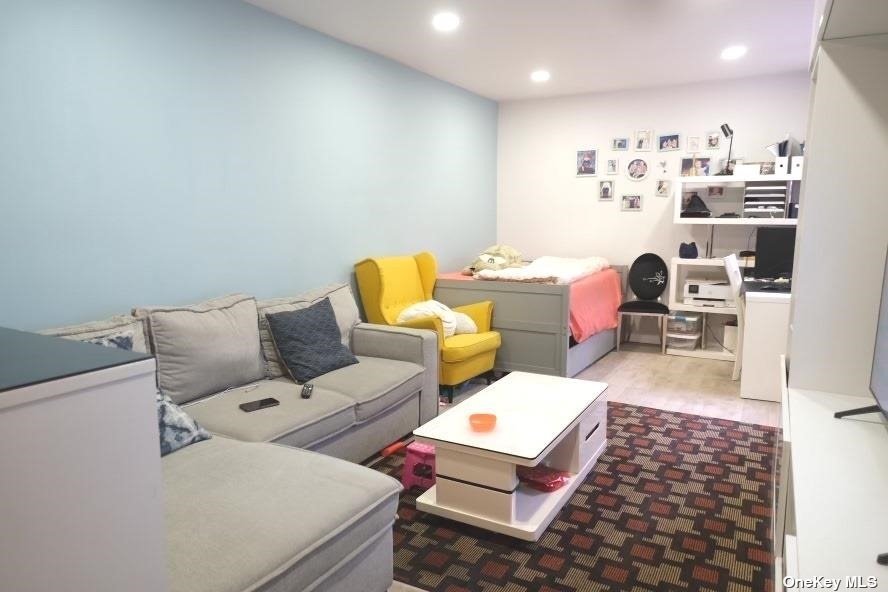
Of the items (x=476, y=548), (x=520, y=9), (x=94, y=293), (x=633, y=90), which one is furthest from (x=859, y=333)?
(x=633, y=90)

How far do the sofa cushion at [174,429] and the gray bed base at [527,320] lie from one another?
2.60 meters

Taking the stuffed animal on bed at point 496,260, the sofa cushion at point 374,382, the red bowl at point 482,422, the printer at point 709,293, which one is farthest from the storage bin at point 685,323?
the red bowl at point 482,422

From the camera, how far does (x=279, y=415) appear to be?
2434mm

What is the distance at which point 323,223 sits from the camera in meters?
3.74

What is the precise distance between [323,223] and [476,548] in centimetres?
230

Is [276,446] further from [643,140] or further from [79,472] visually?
[643,140]

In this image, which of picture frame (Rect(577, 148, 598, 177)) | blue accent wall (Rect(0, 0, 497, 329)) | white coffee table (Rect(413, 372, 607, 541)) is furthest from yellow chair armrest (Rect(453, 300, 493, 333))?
picture frame (Rect(577, 148, 598, 177))

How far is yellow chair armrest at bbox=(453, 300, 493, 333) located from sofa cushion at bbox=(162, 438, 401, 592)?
2364mm

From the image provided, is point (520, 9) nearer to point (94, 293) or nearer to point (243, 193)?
point (243, 193)

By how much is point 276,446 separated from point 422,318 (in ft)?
5.49

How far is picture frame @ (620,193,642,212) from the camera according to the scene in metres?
5.50

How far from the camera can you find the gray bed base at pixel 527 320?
13.7ft

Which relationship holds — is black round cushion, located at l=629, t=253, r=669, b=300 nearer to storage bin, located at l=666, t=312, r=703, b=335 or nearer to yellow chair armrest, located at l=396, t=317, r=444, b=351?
storage bin, located at l=666, t=312, r=703, b=335

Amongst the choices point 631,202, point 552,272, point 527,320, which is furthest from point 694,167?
point 527,320
